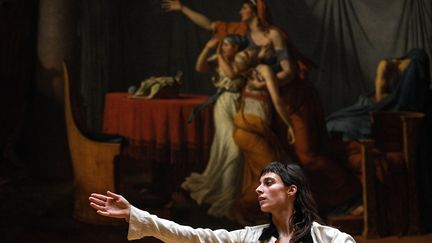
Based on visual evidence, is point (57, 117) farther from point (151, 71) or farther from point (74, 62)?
point (151, 71)

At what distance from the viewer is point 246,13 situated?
7.91 m

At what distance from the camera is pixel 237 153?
772 cm

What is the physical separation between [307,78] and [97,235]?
10.1 ft

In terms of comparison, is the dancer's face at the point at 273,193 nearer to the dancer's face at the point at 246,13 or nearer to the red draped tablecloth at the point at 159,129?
the red draped tablecloth at the point at 159,129

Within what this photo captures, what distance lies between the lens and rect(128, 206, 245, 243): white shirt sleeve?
10.3 ft

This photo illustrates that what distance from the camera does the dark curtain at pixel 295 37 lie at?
776 centimetres

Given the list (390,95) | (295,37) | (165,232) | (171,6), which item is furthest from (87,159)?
(165,232)

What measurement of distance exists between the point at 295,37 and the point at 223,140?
1537mm

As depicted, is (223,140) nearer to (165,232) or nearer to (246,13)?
(246,13)

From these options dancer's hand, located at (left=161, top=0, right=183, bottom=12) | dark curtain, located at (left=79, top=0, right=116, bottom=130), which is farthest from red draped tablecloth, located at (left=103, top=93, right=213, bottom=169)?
dancer's hand, located at (left=161, top=0, right=183, bottom=12)

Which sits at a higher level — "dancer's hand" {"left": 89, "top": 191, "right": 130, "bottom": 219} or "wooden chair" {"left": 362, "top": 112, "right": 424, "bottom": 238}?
"dancer's hand" {"left": 89, "top": 191, "right": 130, "bottom": 219}

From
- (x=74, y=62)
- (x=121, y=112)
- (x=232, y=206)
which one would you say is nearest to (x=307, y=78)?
(x=232, y=206)

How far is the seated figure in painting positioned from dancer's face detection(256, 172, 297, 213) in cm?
468

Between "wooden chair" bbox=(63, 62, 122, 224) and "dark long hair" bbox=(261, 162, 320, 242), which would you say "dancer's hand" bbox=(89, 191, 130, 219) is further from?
"wooden chair" bbox=(63, 62, 122, 224)
